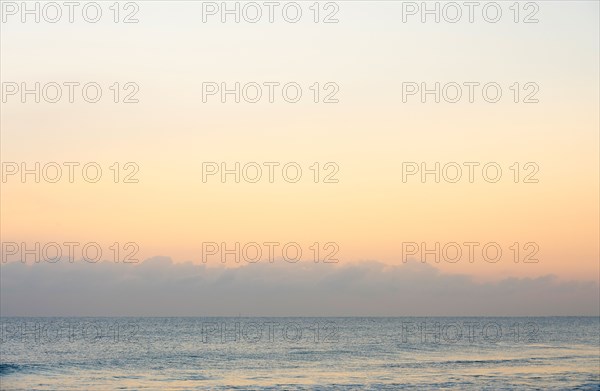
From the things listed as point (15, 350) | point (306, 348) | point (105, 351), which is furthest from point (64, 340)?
point (306, 348)

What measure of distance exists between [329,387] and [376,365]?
57.4 feet

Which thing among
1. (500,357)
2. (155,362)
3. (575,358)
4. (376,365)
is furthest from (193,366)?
(575,358)

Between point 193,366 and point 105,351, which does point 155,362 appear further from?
point 105,351

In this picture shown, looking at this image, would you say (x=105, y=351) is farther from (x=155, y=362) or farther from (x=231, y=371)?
(x=231, y=371)

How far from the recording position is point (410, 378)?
185ft

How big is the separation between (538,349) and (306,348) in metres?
25.2

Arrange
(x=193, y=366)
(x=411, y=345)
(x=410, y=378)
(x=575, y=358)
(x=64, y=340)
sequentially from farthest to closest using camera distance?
(x=64, y=340) → (x=411, y=345) → (x=575, y=358) → (x=193, y=366) → (x=410, y=378)

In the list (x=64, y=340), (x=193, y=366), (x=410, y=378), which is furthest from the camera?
(x=64, y=340)

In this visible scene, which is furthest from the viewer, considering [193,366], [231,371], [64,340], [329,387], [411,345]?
[64,340]

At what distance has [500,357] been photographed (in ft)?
242

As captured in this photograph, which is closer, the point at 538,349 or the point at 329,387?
the point at 329,387

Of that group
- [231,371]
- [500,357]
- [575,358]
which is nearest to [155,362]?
[231,371]

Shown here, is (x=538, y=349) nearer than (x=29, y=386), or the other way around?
(x=29, y=386)

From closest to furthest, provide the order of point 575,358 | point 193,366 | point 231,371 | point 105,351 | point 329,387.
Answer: point 329,387 → point 231,371 → point 193,366 → point 575,358 → point 105,351
